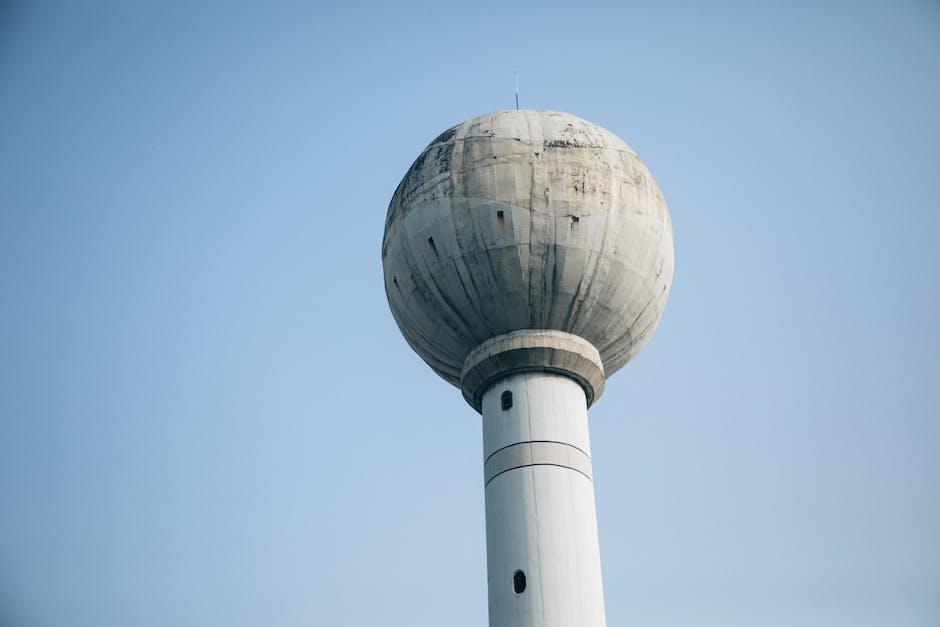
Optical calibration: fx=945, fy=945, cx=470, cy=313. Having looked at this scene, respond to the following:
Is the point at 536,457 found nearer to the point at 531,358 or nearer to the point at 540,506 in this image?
the point at 540,506

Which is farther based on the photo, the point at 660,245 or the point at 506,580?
the point at 660,245

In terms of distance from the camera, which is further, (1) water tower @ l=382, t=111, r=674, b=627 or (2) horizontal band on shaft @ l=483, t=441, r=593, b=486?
(1) water tower @ l=382, t=111, r=674, b=627

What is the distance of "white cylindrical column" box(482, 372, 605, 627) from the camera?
20.8 meters

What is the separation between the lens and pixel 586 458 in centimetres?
2322

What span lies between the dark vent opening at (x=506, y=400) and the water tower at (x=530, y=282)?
1.1 inches

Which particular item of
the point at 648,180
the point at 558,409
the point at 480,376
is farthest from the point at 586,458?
the point at 648,180

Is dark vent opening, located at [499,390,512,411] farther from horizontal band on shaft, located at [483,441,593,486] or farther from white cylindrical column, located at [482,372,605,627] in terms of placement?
horizontal band on shaft, located at [483,441,593,486]

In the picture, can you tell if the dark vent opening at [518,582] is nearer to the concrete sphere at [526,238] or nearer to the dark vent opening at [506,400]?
the dark vent opening at [506,400]

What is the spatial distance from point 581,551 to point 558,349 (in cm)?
494

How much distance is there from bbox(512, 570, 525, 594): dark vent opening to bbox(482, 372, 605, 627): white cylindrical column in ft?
0.07

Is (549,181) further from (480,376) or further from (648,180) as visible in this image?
(480,376)

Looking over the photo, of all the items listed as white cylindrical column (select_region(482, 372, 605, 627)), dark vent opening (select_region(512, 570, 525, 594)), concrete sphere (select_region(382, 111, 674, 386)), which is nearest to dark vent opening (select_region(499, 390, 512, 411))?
white cylindrical column (select_region(482, 372, 605, 627))

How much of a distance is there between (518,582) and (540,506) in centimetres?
177

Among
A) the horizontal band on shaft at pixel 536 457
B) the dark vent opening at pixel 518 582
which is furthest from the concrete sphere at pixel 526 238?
the dark vent opening at pixel 518 582
